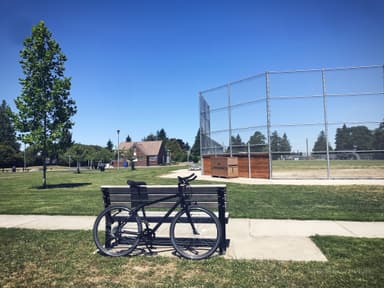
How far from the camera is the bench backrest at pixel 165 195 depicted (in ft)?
14.0

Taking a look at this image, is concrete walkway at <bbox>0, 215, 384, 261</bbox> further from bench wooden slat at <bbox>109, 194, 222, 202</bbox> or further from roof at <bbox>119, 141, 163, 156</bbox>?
roof at <bbox>119, 141, 163, 156</bbox>

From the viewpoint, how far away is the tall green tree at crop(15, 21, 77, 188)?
15945 mm

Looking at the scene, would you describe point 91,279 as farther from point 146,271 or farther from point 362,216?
point 362,216

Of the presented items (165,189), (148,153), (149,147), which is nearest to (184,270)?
(165,189)

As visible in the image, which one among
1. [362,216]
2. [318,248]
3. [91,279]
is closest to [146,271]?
[91,279]

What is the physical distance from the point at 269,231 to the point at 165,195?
235 centimetres

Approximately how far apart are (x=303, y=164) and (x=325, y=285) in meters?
16.4

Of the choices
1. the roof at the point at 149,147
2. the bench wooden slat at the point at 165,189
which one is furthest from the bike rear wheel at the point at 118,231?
the roof at the point at 149,147

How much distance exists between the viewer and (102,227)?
6066 millimetres

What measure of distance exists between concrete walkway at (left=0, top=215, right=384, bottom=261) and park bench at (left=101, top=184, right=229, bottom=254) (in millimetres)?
458

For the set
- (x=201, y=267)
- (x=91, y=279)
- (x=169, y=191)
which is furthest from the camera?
(x=169, y=191)

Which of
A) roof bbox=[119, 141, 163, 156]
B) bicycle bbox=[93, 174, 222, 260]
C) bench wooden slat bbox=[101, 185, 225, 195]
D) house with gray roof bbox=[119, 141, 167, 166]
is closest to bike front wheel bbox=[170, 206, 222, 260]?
bicycle bbox=[93, 174, 222, 260]

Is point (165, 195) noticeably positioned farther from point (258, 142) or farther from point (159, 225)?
point (258, 142)

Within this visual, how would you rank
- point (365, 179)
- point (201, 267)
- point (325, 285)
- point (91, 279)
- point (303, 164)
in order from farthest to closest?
point (303, 164)
point (365, 179)
point (201, 267)
point (91, 279)
point (325, 285)
